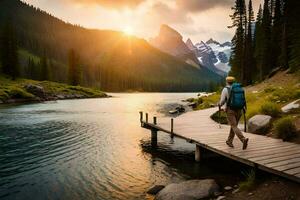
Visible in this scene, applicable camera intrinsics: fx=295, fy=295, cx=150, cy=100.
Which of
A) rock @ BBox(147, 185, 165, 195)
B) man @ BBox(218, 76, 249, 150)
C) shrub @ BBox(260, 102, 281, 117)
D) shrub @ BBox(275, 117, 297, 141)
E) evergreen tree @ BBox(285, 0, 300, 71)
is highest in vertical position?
evergreen tree @ BBox(285, 0, 300, 71)

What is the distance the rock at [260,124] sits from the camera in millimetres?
20016

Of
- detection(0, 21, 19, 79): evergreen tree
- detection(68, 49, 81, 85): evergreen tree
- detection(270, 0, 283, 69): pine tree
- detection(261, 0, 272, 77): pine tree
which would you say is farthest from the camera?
detection(68, 49, 81, 85): evergreen tree

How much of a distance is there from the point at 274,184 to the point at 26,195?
1117 centimetres

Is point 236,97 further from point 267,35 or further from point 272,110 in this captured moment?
point 267,35

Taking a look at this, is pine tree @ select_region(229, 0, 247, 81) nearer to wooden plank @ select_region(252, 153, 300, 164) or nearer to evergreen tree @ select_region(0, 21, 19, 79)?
wooden plank @ select_region(252, 153, 300, 164)

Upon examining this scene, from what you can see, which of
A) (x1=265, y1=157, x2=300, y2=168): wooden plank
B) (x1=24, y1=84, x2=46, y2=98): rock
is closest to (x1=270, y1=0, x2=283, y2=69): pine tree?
(x1=265, y1=157, x2=300, y2=168): wooden plank

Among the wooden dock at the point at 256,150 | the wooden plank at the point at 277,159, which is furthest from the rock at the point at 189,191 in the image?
the wooden plank at the point at 277,159

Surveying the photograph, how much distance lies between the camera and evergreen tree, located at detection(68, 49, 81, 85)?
435 ft

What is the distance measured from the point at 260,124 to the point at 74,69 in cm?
12360

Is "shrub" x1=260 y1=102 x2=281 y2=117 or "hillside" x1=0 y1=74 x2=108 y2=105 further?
"hillside" x1=0 y1=74 x2=108 y2=105

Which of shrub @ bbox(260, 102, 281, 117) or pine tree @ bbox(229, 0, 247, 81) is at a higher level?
pine tree @ bbox(229, 0, 247, 81)

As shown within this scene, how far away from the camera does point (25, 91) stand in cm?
9162

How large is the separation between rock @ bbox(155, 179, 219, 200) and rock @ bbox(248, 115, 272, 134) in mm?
8065

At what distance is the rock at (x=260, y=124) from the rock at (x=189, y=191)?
8.07 metres
